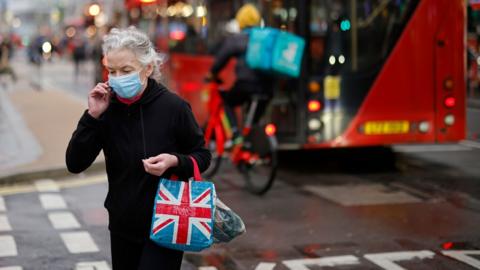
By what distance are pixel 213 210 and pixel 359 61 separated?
7.57 metres

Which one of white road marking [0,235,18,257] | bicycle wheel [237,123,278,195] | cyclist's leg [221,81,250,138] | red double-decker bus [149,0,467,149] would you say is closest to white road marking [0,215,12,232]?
white road marking [0,235,18,257]

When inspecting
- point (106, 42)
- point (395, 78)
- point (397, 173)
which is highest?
point (106, 42)

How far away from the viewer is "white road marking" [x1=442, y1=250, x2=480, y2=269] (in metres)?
6.94

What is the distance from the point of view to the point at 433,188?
1048cm

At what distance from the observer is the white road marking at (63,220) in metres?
8.61

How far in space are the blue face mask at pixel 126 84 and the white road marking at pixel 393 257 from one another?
3.40m

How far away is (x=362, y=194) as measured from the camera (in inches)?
401

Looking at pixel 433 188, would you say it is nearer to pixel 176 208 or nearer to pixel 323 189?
pixel 323 189

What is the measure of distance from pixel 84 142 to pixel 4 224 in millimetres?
4715

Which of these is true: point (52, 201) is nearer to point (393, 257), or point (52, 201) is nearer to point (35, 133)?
point (393, 257)

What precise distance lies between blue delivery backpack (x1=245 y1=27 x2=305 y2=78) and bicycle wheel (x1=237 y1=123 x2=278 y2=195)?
26.3 inches

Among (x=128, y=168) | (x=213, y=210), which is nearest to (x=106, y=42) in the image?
(x=128, y=168)

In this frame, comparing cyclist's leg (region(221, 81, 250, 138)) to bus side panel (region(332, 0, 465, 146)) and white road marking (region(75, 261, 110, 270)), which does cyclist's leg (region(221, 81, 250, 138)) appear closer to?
bus side panel (region(332, 0, 465, 146))

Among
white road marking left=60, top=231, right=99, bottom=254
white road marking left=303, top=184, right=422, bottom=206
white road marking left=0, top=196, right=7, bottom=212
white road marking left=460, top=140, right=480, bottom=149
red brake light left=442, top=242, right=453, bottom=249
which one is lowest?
white road marking left=460, top=140, right=480, bottom=149
